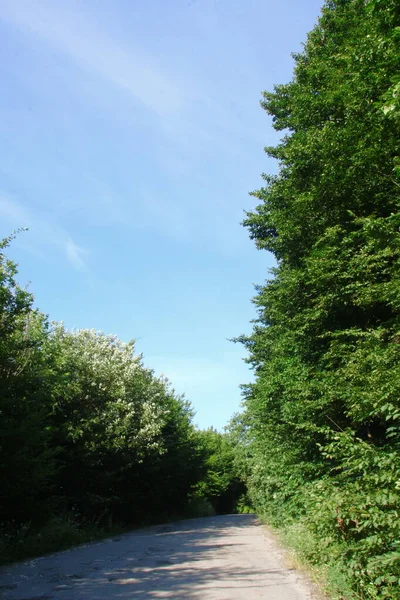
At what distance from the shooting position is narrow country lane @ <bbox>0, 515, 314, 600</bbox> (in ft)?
23.9

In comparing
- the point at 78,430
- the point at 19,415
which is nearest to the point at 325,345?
the point at 19,415

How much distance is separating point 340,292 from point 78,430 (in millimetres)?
13953

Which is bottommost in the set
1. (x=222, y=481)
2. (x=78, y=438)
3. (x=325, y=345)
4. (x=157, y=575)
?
(x=157, y=575)

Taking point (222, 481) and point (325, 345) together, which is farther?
point (222, 481)

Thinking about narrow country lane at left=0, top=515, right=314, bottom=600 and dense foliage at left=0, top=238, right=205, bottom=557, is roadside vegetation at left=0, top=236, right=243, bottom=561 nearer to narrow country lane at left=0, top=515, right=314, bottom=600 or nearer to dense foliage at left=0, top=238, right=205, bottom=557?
dense foliage at left=0, top=238, right=205, bottom=557

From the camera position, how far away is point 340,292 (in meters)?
10.6

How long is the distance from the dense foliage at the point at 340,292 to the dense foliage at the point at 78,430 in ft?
25.7

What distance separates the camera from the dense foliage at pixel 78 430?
13391 mm

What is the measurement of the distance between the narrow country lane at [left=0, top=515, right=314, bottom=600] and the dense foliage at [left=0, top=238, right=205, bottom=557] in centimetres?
265

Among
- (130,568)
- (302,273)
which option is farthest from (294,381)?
(130,568)

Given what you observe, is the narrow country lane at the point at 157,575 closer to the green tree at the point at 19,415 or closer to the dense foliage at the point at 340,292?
the dense foliage at the point at 340,292

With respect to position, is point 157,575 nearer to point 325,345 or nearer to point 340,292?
point 325,345

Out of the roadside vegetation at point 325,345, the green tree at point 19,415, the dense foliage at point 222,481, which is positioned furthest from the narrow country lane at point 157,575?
the dense foliage at point 222,481

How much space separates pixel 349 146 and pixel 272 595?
9.80m
